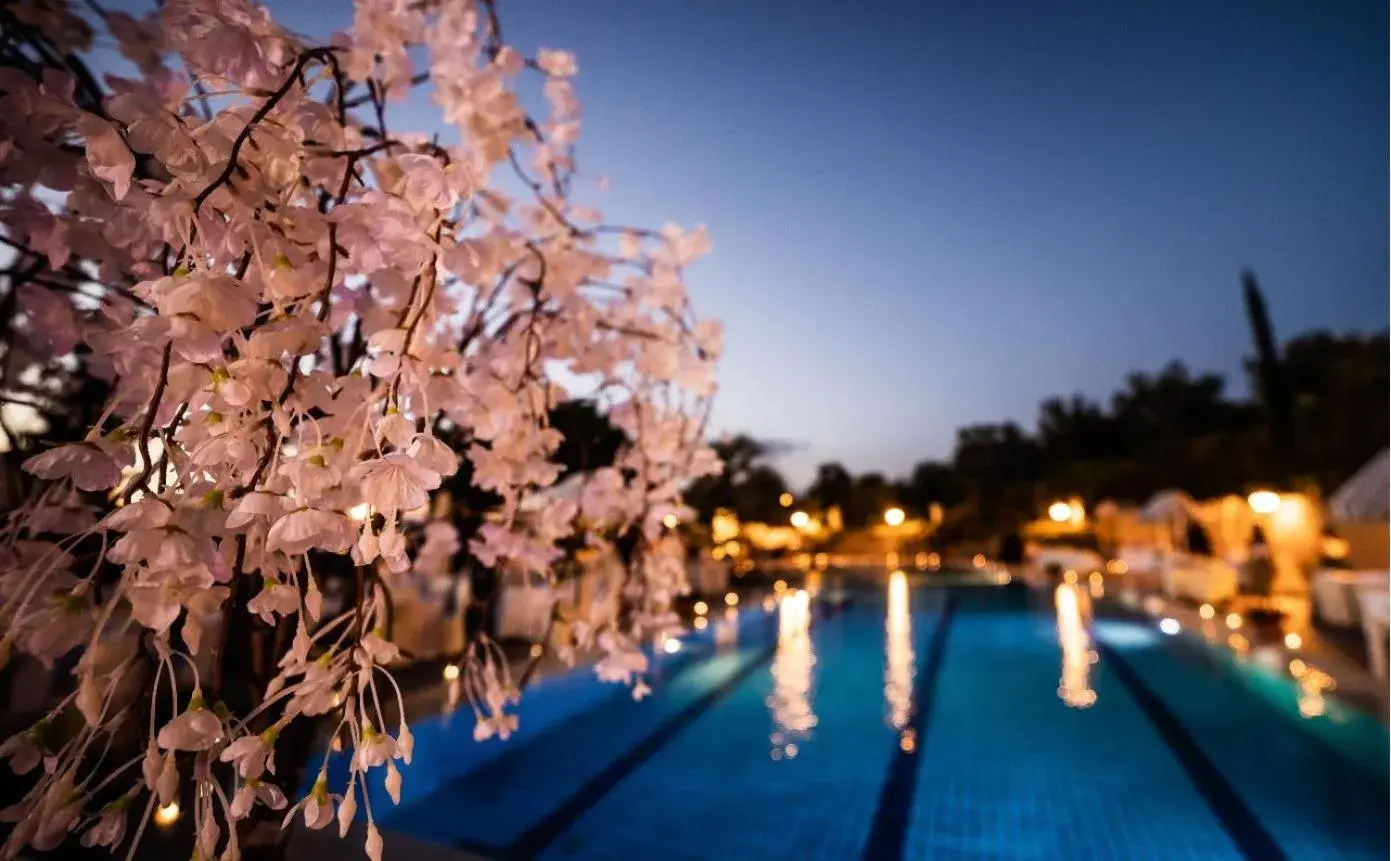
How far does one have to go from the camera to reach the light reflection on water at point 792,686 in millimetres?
5445

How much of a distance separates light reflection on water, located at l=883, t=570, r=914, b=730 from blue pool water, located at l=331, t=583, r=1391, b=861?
60mm

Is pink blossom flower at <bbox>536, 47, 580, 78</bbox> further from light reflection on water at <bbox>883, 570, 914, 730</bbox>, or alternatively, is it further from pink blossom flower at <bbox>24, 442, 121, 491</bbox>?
light reflection on water at <bbox>883, 570, 914, 730</bbox>

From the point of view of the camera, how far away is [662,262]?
2.32 meters

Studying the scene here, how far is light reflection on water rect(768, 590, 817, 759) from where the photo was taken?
5.45m

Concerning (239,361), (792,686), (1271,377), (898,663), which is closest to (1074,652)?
(898,663)

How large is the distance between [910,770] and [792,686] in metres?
2.32

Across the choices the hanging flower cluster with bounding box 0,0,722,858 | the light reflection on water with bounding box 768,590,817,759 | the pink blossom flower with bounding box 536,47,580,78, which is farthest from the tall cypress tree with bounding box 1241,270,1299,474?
the hanging flower cluster with bounding box 0,0,722,858

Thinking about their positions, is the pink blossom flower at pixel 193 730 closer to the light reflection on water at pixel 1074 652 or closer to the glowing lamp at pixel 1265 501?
the light reflection on water at pixel 1074 652

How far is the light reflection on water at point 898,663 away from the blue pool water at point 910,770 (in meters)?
0.06

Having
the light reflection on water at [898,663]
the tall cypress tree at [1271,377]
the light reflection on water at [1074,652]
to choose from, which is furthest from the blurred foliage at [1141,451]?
the light reflection on water at [1074,652]

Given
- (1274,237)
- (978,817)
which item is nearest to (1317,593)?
(1274,237)

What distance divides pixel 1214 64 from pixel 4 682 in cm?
683

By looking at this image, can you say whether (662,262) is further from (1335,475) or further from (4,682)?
Result: (1335,475)

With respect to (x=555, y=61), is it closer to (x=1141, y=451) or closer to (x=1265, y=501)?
(x=1265, y=501)
